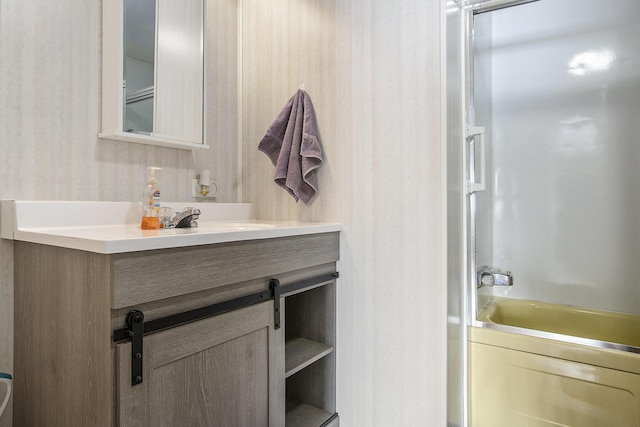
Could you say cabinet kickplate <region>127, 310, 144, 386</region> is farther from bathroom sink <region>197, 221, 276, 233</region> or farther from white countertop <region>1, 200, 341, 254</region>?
bathroom sink <region>197, 221, 276, 233</region>

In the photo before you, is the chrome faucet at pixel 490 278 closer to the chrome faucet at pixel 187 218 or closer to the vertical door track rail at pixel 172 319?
the vertical door track rail at pixel 172 319

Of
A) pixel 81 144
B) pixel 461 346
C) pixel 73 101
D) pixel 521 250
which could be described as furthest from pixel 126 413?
pixel 521 250

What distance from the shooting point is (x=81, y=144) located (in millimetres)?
1284

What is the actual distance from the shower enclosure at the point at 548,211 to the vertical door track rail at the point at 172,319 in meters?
0.68

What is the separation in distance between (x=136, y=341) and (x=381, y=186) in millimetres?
1019

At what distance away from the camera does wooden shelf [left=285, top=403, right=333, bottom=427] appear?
148 centimetres

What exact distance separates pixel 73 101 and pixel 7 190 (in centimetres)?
37

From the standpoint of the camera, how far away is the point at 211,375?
3.27ft

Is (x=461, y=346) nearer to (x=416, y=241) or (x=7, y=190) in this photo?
(x=416, y=241)

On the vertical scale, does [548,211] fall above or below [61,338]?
above

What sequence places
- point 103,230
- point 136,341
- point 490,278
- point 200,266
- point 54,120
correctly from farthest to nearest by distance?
point 490,278 < point 54,120 < point 103,230 < point 200,266 < point 136,341

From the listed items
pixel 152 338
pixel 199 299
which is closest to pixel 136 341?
pixel 152 338

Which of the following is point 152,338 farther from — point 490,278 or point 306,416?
point 490,278

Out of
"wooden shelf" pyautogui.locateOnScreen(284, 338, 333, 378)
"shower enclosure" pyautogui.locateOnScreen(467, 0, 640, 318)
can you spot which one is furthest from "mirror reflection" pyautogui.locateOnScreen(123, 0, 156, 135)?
"shower enclosure" pyautogui.locateOnScreen(467, 0, 640, 318)
